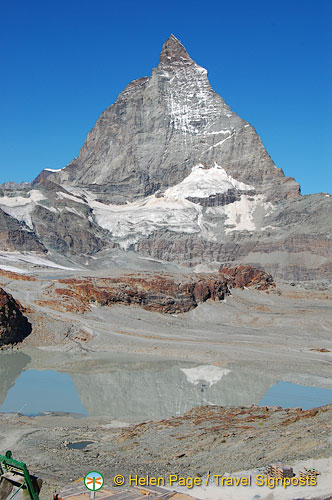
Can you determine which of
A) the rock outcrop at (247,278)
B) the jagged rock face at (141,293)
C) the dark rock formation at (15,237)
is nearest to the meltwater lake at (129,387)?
the jagged rock face at (141,293)

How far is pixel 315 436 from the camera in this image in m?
17.2

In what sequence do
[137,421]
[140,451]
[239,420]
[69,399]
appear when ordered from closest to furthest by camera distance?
[140,451] < [239,420] < [137,421] < [69,399]

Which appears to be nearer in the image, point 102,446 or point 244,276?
Result: point 102,446

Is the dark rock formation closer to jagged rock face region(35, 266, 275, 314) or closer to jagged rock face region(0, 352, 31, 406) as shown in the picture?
jagged rock face region(35, 266, 275, 314)

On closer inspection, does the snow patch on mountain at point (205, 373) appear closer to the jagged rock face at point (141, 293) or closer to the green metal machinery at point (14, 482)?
the jagged rock face at point (141, 293)

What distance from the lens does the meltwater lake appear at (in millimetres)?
33797

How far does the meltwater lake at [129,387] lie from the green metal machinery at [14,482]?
22703mm

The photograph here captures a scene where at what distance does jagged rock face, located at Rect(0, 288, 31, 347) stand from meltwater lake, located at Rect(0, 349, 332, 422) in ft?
7.98

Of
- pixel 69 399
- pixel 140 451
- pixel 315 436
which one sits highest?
pixel 315 436

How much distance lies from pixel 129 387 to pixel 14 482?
3321 cm

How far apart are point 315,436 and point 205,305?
68648 mm

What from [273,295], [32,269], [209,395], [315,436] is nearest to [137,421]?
[209,395]

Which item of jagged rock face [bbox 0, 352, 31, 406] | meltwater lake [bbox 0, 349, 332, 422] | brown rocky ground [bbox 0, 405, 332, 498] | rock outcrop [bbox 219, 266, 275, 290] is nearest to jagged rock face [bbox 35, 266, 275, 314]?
rock outcrop [bbox 219, 266, 275, 290]

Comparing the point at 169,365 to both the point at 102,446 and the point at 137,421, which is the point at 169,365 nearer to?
the point at 137,421
